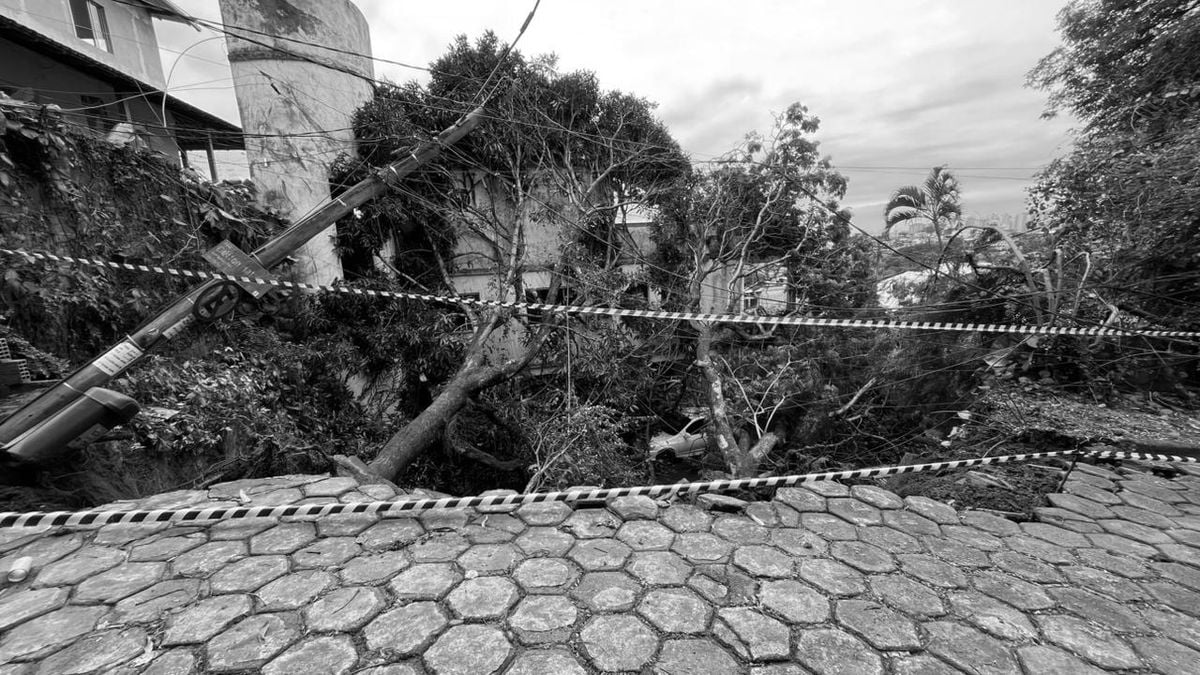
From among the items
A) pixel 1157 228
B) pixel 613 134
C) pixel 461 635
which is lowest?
pixel 461 635

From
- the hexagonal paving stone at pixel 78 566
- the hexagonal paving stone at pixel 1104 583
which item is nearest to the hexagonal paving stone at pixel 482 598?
the hexagonal paving stone at pixel 78 566

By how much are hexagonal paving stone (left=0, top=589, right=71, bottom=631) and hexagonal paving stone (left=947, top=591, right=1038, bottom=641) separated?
13.5 ft

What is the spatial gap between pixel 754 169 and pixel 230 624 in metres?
9.20

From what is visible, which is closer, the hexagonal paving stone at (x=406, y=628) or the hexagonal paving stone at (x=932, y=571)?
the hexagonal paving stone at (x=406, y=628)

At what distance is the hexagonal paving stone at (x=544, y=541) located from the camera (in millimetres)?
2326

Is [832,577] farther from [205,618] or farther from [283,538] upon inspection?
[283,538]

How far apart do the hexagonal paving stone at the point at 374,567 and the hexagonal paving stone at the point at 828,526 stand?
235 cm

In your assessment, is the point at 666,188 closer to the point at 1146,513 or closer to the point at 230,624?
the point at 1146,513

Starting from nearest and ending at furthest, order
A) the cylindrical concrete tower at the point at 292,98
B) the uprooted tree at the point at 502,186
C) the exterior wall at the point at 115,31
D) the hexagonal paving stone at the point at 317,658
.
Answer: the hexagonal paving stone at the point at 317,658 → the cylindrical concrete tower at the point at 292,98 → the uprooted tree at the point at 502,186 → the exterior wall at the point at 115,31

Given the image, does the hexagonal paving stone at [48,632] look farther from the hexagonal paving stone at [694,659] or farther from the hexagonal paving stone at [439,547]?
the hexagonal paving stone at [694,659]

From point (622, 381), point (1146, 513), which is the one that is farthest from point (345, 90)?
point (1146, 513)

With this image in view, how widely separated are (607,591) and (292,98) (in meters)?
8.37

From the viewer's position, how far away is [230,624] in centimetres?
178

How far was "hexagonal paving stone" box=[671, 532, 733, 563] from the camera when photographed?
228cm
